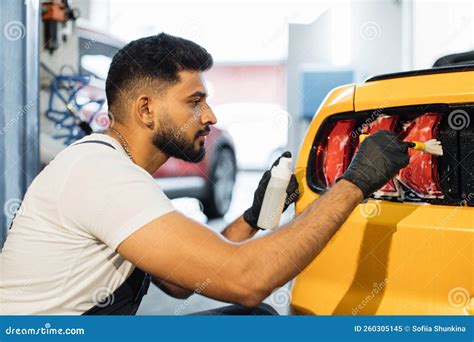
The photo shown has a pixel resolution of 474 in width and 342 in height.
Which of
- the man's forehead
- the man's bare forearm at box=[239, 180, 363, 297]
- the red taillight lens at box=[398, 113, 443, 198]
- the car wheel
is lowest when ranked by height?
the car wheel

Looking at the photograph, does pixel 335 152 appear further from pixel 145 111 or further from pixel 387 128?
pixel 145 111

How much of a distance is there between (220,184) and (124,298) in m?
3.91

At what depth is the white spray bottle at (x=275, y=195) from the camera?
4.57 feet

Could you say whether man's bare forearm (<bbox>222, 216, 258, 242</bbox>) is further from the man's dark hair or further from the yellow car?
the man's dark hair

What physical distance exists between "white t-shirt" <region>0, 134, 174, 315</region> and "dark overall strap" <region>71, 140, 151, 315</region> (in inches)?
0.8

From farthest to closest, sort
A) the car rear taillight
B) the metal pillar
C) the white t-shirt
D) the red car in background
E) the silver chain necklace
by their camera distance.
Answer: the red car in background → the metal pillar → the silver chain necklace → the car rear taillight → the white t-shirt

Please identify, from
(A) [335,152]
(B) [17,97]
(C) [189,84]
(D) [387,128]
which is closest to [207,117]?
(C) [189,84]

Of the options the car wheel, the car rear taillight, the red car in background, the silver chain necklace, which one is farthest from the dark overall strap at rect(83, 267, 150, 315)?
the car wheel

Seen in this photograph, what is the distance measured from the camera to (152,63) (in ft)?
4.61

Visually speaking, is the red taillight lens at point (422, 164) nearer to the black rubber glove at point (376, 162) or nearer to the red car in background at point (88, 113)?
the black rubber glove at point (376, 162)

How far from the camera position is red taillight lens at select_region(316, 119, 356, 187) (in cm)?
143

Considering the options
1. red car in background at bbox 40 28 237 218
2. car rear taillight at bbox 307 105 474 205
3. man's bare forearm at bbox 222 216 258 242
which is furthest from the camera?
red car in background at bbox 40 28 237 218

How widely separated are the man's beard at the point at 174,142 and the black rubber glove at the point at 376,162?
438mm

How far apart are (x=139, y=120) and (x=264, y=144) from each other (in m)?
8.32
